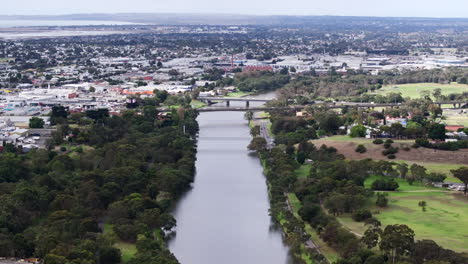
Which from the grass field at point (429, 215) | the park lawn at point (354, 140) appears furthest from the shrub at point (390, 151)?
the grass field at point (429, 215)

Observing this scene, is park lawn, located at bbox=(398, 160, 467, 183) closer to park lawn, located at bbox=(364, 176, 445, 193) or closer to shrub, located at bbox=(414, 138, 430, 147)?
park lawn, located at bbox=(364, 176, 445, 193)

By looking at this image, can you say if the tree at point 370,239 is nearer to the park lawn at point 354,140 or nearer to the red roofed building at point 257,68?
the park lawn at point 354,140

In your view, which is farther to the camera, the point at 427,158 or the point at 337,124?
the point at 337,124

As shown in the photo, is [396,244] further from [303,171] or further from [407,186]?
[303,171]

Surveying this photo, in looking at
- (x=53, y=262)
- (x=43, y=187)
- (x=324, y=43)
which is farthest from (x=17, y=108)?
(x=324, y=43)

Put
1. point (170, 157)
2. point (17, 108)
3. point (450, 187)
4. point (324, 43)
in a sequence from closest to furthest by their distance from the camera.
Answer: point (450, 187)
point (170, 157)
point (17, 108)
point (324, 43)

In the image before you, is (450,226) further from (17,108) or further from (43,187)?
(17,108)

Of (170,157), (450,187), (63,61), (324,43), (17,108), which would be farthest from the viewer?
(324,43)
